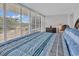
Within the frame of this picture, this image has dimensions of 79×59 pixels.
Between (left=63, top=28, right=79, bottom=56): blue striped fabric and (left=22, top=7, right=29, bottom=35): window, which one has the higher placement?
(left=22, top=7, right=29, bottom=35): window

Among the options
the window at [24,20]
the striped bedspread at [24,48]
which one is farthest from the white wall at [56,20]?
the striped bedspread at [24,48]

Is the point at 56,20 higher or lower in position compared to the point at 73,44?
higher

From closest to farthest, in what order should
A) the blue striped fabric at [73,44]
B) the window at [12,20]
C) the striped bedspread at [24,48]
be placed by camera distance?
the blue striped fabric at [73,44] → the striped bedspread at [24,48] → the window at [12,20]

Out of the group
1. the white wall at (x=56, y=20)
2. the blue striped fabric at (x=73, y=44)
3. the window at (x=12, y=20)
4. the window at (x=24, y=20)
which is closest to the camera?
the blue striped fabric at (x=73, y=44)

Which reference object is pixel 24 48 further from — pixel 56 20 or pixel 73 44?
pixel 56 20

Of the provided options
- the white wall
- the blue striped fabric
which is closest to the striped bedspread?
the blue striped fabric

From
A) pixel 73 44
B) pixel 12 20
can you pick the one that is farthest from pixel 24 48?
pixel 12 20

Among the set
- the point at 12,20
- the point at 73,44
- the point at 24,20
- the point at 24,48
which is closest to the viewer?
the point at 73,44

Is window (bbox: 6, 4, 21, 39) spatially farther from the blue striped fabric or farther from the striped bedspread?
the blue striped fabric

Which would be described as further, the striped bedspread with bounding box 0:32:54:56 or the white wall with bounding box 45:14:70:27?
the white wall with bounding box 45:14:70:27

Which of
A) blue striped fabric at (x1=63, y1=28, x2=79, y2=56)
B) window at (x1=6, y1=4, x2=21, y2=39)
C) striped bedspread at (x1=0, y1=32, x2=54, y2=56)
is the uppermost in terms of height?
window at (x1=6, y1=4, x2=21, y2=39)

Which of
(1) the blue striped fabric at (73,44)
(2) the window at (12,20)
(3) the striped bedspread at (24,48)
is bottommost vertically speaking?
(3) the striped bedspread at (24,48)

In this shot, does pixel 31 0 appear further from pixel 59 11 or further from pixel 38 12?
pixel 38 12

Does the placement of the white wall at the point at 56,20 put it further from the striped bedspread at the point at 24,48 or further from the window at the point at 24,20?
the striped bedspread at the point at 24,48
